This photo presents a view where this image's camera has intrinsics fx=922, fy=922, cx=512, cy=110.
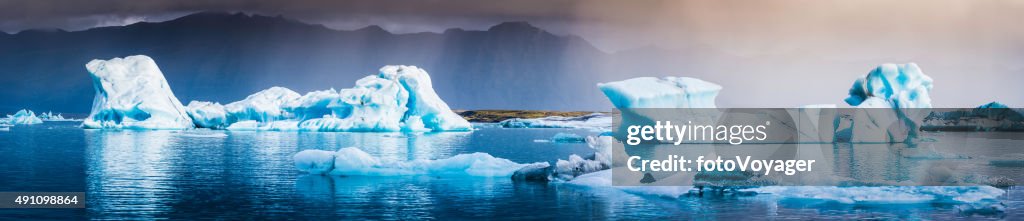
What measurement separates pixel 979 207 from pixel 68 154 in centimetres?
2931

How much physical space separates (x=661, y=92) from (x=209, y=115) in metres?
43.8

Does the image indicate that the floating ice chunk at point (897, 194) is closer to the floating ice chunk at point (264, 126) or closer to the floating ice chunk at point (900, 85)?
the floating ice chunk at point (900, 85)

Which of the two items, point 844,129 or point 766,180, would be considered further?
point 844,129

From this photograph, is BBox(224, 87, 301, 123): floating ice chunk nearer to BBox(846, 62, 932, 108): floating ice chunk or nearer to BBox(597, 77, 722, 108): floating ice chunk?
BBox(597, 77, 722, 108): floating ice chunk

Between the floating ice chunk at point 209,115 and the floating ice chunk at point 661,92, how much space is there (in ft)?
138

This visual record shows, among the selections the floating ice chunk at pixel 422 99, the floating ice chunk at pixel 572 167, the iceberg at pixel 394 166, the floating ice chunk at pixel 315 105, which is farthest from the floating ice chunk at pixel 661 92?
the floating ice chunk at pixel 315 105

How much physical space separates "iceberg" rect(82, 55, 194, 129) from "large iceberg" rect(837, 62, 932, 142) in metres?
44.5

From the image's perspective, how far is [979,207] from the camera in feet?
52.6

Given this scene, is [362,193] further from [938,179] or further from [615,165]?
[938,179]

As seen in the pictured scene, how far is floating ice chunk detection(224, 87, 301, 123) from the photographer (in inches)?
2714

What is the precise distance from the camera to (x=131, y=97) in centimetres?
6162

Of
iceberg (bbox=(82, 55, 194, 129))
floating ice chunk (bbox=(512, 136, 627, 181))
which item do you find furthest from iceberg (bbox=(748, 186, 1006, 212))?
iceberg (bbox=(82, 55, 194, 129))

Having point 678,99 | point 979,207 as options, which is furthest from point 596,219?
point 678,99

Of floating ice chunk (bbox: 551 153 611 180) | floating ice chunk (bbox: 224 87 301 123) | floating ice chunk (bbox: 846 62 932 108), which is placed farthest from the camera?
floating ice chunk (bbox: 224 87 301 123)
